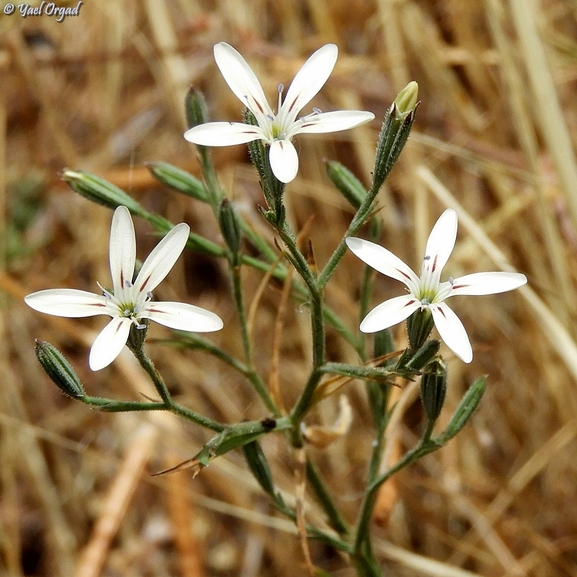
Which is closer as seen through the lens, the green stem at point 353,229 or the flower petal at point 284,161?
the flower petal at point 284,161

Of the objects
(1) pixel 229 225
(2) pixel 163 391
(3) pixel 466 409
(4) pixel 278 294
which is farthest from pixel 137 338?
(4) pixel 278 294

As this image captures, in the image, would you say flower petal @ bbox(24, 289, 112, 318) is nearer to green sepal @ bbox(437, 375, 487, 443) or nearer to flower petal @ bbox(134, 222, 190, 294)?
flower petal @ bbox(134, 222, 190, 294)

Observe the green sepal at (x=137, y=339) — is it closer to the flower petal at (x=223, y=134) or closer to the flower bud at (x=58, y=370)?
the flower bud at (x=58, y=370)

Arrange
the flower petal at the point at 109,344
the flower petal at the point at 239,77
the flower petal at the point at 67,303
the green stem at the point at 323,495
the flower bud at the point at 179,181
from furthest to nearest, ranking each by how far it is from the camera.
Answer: the flower bud at the point at 179,181 < the green stem at the point at 323,495 < the flower petal at the point at 239,77 < the flower petal at the point at 67,303 < the flower petal at the point at 109,344

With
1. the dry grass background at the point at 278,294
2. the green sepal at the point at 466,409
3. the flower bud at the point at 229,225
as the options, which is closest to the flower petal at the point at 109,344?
the flower bud at the point at 229,225

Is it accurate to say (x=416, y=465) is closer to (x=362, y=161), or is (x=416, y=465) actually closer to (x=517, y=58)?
(x=362, y=161)

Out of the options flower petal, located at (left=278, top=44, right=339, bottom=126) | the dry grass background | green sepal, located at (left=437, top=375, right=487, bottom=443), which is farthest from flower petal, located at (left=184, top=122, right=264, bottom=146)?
the dry grass background
